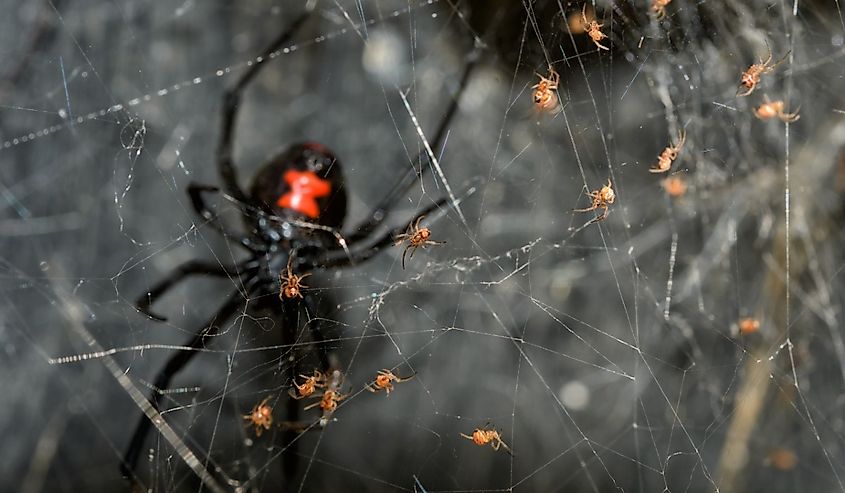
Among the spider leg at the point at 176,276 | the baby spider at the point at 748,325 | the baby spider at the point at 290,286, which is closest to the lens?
the baby spider at the point at 290,286

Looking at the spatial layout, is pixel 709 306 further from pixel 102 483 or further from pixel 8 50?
pixel 8 50

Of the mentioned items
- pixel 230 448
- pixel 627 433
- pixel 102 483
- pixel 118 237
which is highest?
pixel 118 237

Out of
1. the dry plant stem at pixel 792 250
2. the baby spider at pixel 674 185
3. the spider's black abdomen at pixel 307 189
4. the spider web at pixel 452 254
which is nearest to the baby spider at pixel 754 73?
the spider web at pixel 452 254

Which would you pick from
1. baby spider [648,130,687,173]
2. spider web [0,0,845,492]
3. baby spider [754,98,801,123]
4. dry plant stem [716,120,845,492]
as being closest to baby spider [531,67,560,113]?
spider web [0,0,845,492]

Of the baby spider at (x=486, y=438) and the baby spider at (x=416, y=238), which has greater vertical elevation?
the baby spider at (x=416, y=238)

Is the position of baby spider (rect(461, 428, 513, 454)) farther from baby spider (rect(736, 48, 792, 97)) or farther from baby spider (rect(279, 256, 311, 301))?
baby spider (rect(736, 48, 792, 97))

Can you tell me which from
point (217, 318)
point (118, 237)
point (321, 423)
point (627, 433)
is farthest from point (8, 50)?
point (627, 433)

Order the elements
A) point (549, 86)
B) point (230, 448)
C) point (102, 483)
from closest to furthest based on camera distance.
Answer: point (549, 86) < point (230, 448) < point (102, 483)

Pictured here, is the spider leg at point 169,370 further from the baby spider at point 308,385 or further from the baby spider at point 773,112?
the baby spider at point 773,112
